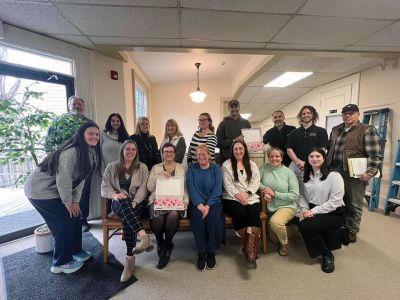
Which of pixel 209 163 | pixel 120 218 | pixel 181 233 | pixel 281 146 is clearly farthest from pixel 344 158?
pixel 120 218

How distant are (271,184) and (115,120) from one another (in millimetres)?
2024

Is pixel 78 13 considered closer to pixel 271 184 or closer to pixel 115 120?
pixel 115 120

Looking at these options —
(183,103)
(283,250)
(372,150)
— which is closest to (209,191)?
(283,250)

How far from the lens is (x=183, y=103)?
19.3 feet

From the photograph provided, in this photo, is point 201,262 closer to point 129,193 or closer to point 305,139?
point 129,193

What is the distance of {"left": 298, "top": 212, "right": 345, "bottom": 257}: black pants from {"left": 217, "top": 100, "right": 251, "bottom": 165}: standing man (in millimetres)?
1200

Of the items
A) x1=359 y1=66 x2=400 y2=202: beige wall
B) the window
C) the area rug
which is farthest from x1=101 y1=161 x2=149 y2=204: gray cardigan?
x1=359 y1=66 x2=400 y2=202: beige wall

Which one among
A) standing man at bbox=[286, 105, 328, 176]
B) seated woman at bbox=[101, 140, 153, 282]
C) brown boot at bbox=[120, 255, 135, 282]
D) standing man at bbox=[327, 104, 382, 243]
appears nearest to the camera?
brown boot at bbox=[120, 255, 135, 282]

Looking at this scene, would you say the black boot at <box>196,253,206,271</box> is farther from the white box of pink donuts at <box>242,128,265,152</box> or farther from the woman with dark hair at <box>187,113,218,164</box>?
the white box of pink donuts at <box>242,128,265,152</box>

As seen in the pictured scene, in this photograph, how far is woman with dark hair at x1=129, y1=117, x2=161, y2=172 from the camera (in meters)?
2.60

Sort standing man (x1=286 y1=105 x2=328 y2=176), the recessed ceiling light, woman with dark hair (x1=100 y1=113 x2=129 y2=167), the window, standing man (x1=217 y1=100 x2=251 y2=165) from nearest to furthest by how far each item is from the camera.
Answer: standing man (x1=286 y1=105 x2=328 y2=176) < woman with dark hair (x1=100 y1=113 x2=129 y2=167) < standing man (x1=217 y1=100 x2=251 y2=165) < the recessed ceiling light < the window

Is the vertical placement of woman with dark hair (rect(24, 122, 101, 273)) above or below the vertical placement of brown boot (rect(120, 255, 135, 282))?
above

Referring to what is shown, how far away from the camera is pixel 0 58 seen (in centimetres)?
225

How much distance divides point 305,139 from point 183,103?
3.98 metres
